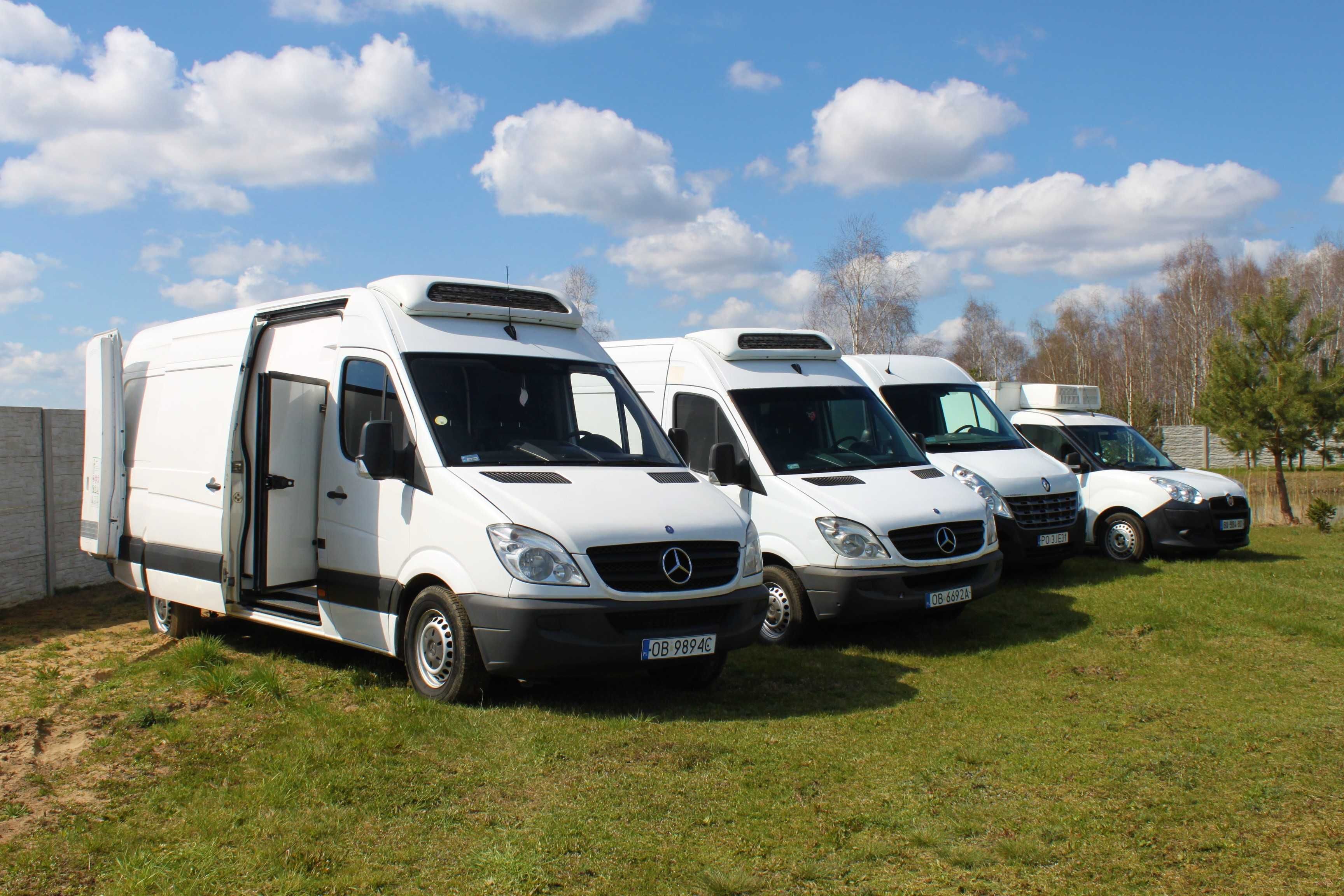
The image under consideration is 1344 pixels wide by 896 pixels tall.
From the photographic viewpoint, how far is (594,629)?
5965mm

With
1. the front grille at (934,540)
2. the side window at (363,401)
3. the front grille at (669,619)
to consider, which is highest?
the side window at (363,401)

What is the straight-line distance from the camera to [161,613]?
8.94 meters

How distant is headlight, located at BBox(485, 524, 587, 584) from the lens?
5922 mm

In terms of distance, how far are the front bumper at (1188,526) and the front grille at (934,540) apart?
5.76 metres

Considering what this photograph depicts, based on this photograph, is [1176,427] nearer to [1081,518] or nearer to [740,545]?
[1081,518]

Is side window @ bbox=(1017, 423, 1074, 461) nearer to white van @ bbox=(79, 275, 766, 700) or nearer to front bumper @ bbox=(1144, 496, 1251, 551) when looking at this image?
front bumper @ bbox=(1144, 496, 1251, 551)

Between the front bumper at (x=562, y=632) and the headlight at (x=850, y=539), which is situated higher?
the headlight at (x=850, y=539)

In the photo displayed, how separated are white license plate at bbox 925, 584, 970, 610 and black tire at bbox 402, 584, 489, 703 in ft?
11.9

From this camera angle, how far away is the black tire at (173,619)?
8.63m

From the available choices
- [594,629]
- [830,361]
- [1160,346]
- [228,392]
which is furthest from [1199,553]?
[1160,346]

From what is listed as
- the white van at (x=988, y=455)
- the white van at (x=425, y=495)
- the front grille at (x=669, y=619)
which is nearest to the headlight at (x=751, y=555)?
the white van at (x=425, y=495)

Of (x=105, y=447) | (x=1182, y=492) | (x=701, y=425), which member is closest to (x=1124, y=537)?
(x=1182, y=492)

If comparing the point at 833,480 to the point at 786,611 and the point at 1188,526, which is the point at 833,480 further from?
the point at 1188,526

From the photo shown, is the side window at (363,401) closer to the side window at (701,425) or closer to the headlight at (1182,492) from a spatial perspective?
the side window at (701,425)
